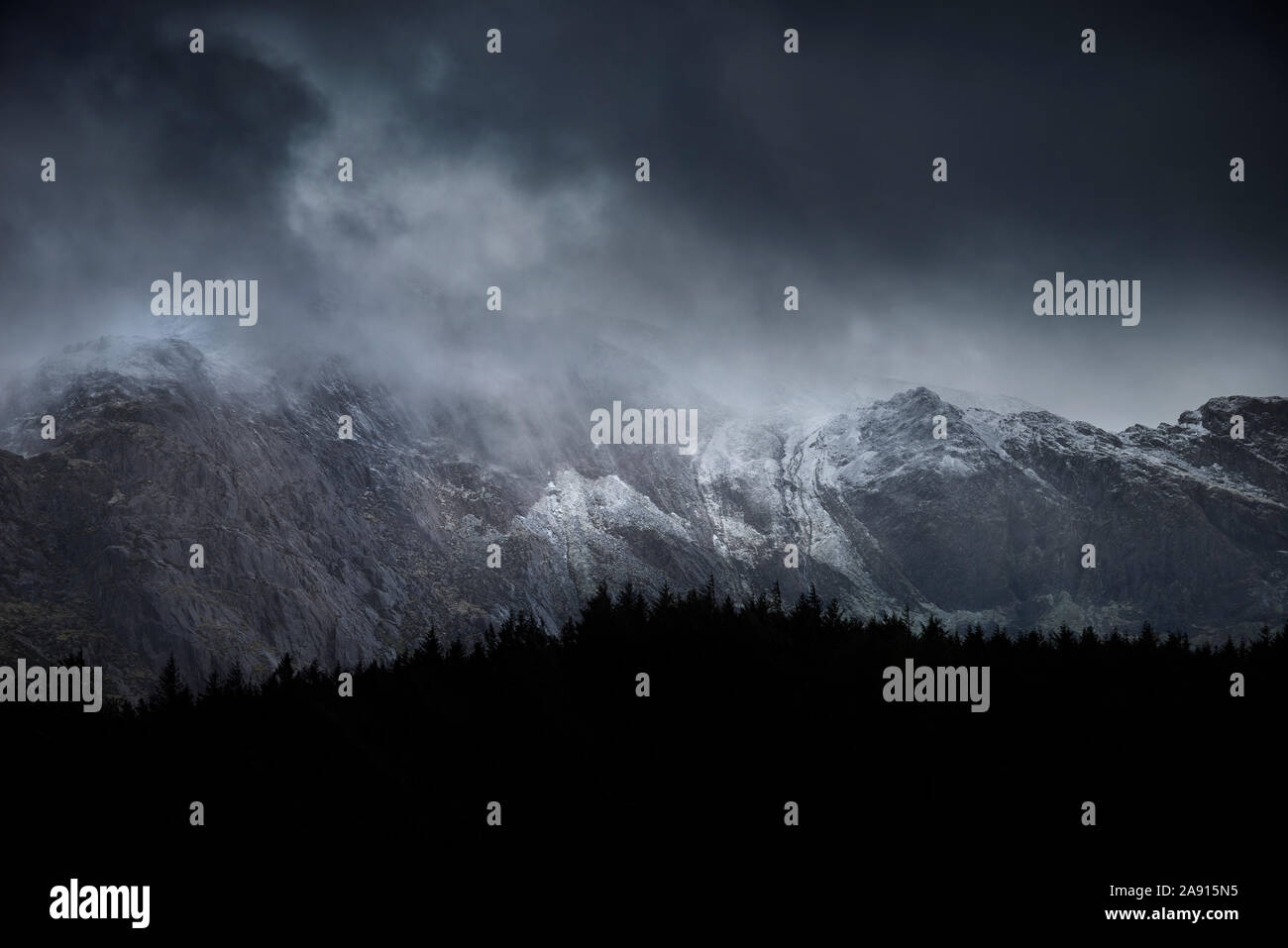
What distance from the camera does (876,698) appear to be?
311ft

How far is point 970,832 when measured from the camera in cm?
8344

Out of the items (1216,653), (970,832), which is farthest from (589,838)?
(1216,653)

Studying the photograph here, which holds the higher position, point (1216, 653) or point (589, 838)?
point (1216, 653)
